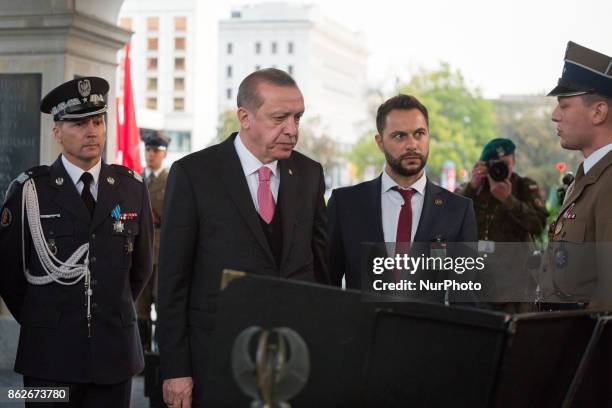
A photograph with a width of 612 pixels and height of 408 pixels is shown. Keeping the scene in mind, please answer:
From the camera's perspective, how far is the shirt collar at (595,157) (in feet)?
12.7

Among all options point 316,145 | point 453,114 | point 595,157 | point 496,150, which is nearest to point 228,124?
point 316,145

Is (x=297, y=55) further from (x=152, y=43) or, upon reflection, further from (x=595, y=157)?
(x=595, y=157)

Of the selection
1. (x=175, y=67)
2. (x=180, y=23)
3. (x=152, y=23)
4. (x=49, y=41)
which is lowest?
(x=49, y=41)

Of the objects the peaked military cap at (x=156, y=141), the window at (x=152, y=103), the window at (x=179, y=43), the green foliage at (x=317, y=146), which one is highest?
the window at (x=179, y=43)

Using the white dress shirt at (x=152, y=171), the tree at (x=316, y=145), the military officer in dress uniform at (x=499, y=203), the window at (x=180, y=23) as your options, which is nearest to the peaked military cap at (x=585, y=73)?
the military officer in dress uniform at (x=499, y=203)

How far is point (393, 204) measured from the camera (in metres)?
4.56

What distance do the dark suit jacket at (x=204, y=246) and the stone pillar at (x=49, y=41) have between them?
474cm

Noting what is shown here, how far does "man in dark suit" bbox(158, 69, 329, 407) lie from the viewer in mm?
3867

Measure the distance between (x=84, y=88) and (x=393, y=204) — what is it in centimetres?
158

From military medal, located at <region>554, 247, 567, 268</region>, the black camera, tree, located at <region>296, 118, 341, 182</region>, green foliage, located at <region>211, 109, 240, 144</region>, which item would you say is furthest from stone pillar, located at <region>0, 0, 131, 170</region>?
tree, located at <region>296, 118, 341, 182</region>

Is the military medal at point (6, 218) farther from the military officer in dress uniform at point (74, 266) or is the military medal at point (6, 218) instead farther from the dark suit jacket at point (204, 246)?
the dark suit jacket at point (204, 246)

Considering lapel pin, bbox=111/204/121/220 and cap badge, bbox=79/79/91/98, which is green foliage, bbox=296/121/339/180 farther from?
lapel pin, bbox=111/204/121/220

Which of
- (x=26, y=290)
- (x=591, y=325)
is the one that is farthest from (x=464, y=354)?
(x=26, y=290)

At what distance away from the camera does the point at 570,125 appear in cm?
390
